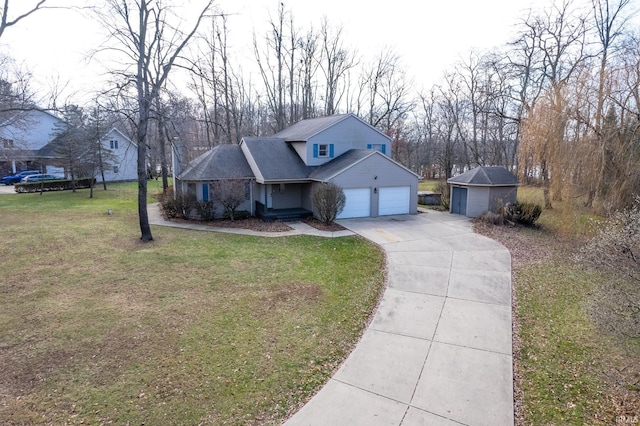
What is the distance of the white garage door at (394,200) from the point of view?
19.6 metres

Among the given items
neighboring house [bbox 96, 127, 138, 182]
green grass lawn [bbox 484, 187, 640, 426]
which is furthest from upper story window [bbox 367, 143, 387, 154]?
neighboring house [bbox 96, 127, 138, 182]

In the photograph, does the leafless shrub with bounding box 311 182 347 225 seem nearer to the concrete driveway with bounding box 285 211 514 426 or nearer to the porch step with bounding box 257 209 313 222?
the porch step with bounding box 257 209 313 222

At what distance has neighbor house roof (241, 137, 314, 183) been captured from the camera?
62.2 feet

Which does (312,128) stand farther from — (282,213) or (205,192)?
(205,192)

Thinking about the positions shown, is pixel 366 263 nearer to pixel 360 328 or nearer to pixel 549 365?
pixel 360 328

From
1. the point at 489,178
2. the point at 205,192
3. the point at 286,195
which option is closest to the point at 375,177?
the point at 286,195

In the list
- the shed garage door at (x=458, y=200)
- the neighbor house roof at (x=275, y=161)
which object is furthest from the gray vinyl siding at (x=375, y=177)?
the neighbor house roof at (x=275, y=161)

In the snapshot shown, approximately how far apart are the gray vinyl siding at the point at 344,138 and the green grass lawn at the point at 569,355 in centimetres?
1266

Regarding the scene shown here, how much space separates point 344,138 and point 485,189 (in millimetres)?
8364

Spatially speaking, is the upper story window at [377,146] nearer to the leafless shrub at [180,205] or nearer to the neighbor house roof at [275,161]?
the neighbor house roof at [275,161]

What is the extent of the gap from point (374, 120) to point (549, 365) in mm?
35231

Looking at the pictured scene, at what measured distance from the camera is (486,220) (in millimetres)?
17453

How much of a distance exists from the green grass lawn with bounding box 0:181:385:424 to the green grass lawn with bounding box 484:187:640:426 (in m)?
3.00

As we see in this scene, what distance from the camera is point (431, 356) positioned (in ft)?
20.1
